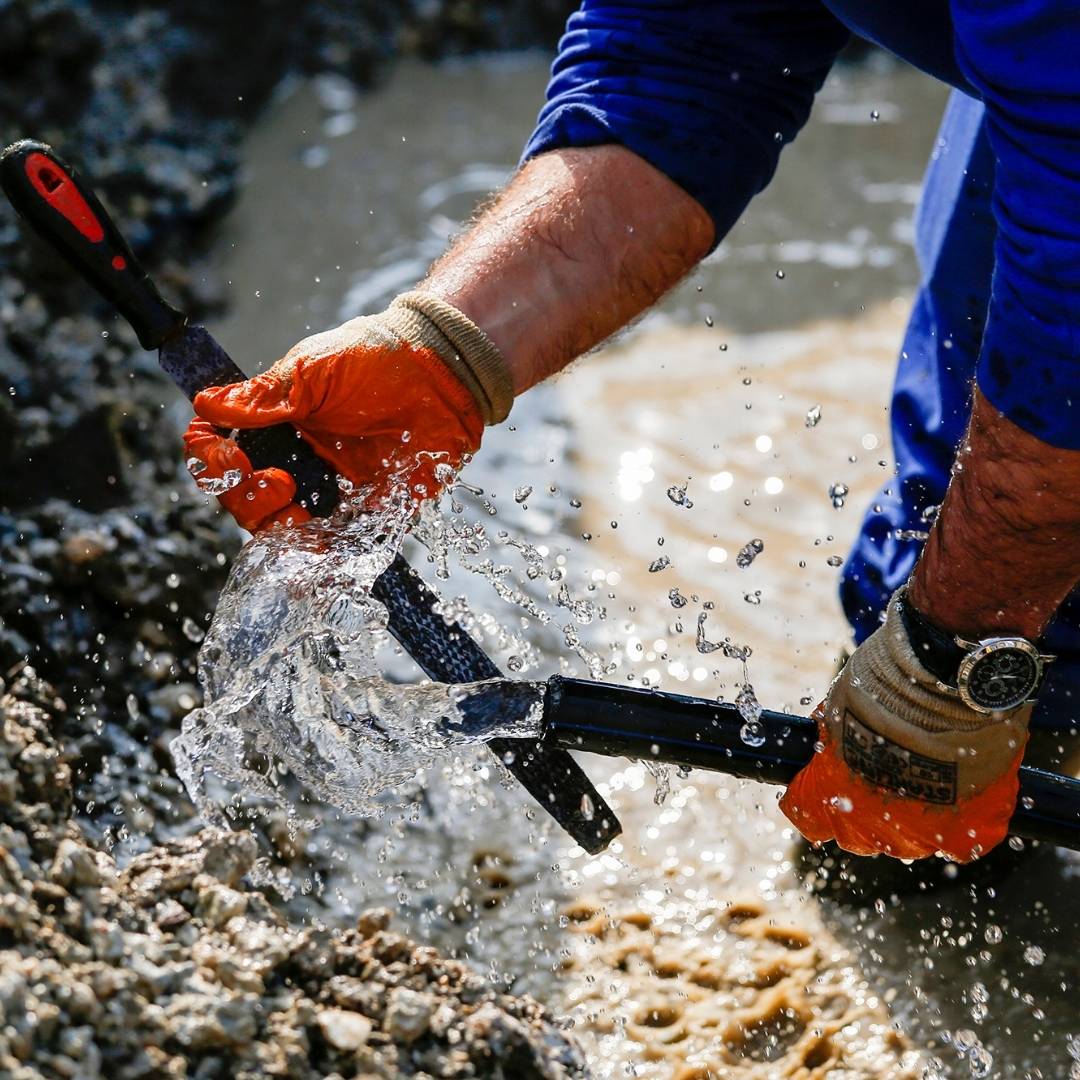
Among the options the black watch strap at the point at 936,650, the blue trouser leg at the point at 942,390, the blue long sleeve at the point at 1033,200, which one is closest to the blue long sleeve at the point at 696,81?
the blue trouser leg at the point at 942,390

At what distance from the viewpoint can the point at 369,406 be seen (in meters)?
1.96

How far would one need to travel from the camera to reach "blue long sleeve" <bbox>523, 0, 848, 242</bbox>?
7.14 feet

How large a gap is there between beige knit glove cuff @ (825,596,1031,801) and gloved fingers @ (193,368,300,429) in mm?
910

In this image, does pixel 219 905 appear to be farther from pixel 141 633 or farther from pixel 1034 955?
pixel 1034 955

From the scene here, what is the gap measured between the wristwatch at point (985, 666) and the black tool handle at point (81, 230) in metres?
1.21

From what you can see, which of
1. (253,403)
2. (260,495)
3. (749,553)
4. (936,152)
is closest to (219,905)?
(260,495)

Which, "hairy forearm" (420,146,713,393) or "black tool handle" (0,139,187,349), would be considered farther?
"hairy forearm" (420,146,713,393)

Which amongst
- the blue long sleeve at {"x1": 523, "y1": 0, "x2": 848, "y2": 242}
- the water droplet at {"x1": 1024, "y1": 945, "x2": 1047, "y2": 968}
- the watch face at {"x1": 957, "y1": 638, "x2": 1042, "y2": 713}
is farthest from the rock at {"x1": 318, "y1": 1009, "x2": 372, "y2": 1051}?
the blue long sleeve at {"x1": 523, "y1": 0, "x2": 848, "y2": 242}

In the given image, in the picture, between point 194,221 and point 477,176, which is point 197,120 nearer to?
point 194,221

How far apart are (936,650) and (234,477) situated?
3.35ft

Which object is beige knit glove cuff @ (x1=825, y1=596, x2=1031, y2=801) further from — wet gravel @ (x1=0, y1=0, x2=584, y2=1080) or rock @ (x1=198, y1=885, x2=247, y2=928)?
rock @ (x1=198, y1=885, x2=247, y2=928)

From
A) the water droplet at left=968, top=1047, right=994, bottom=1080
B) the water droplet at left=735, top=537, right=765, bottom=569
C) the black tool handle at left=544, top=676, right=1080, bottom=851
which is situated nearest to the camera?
the black tool handle at left=544, top=676, right=1080, bottom=851

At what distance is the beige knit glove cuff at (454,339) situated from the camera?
78.4 inches

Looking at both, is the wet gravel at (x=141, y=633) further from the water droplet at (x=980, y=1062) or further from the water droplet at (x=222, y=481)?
the water droplet at (x=980, y=1062)
